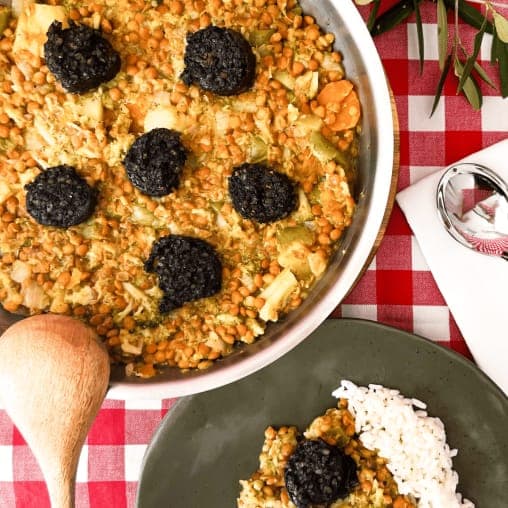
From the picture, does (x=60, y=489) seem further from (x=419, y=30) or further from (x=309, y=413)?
(x=419, y=30)

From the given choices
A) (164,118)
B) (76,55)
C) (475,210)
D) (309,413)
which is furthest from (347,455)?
(76,55)

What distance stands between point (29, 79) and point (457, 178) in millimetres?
1333

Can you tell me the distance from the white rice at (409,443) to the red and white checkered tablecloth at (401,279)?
27 centimetres

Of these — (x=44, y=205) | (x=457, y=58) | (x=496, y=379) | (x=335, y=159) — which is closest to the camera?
(x=44, y=205)

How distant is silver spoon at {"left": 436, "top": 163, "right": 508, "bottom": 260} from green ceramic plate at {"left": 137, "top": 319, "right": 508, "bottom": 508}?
14.5 inches

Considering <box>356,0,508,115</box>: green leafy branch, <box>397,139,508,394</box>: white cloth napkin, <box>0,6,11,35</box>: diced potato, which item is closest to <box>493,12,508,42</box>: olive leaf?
<box>356,0,508,115</box>: green leafy branch

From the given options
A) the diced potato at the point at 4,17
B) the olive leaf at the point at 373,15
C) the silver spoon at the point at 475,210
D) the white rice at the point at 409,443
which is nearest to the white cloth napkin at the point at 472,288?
the silver spoon at the point at 475,210

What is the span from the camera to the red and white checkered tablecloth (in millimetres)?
2400

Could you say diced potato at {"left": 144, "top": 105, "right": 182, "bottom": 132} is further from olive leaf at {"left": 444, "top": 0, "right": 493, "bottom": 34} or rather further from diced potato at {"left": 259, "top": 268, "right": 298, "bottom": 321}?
olive leaf at {"left": 444, "top": 0, "right": 493, "bottom": 34}

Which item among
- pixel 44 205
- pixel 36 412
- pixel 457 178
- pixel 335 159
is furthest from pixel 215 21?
pixel 36 412

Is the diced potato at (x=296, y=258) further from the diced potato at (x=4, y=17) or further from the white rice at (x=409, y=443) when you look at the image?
the diced potato at (x=4, y=17)

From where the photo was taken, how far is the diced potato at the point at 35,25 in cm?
202

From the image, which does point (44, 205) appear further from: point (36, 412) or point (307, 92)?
point (307, 92)

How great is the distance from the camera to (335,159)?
208 centimetres
